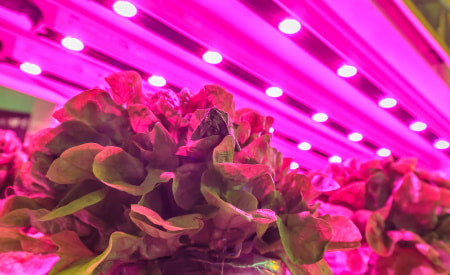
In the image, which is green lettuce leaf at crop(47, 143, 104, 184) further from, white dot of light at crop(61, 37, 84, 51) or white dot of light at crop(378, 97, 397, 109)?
white dot of light at crop(378, 97, 397, 109)

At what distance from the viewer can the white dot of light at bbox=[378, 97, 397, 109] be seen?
4.70 feet

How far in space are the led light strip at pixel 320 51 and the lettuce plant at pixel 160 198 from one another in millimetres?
723

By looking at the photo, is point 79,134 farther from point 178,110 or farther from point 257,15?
point 257,15

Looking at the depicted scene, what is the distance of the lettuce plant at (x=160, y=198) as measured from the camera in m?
0.20

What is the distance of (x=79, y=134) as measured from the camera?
9.4 inches

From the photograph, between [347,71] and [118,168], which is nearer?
[118,168]

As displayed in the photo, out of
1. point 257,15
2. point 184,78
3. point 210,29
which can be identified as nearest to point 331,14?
point 257,15

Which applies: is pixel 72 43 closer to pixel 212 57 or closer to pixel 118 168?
pixel 212 57

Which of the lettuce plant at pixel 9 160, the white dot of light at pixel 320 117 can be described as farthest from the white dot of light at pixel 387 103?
the lettuce plant at pixel 9 160

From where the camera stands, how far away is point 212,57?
110cm

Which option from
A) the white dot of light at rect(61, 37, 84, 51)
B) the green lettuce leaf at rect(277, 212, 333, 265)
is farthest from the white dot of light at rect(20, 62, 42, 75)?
the green lettuce leaf at rect(277, 212, 333, 265)

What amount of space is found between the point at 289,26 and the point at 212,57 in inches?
9.3

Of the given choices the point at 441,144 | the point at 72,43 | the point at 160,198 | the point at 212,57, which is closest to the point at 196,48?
the point at 212,57

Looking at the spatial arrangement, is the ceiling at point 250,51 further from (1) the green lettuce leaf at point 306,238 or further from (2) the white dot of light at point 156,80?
(1) the green lettuce leaf at point 306,238
